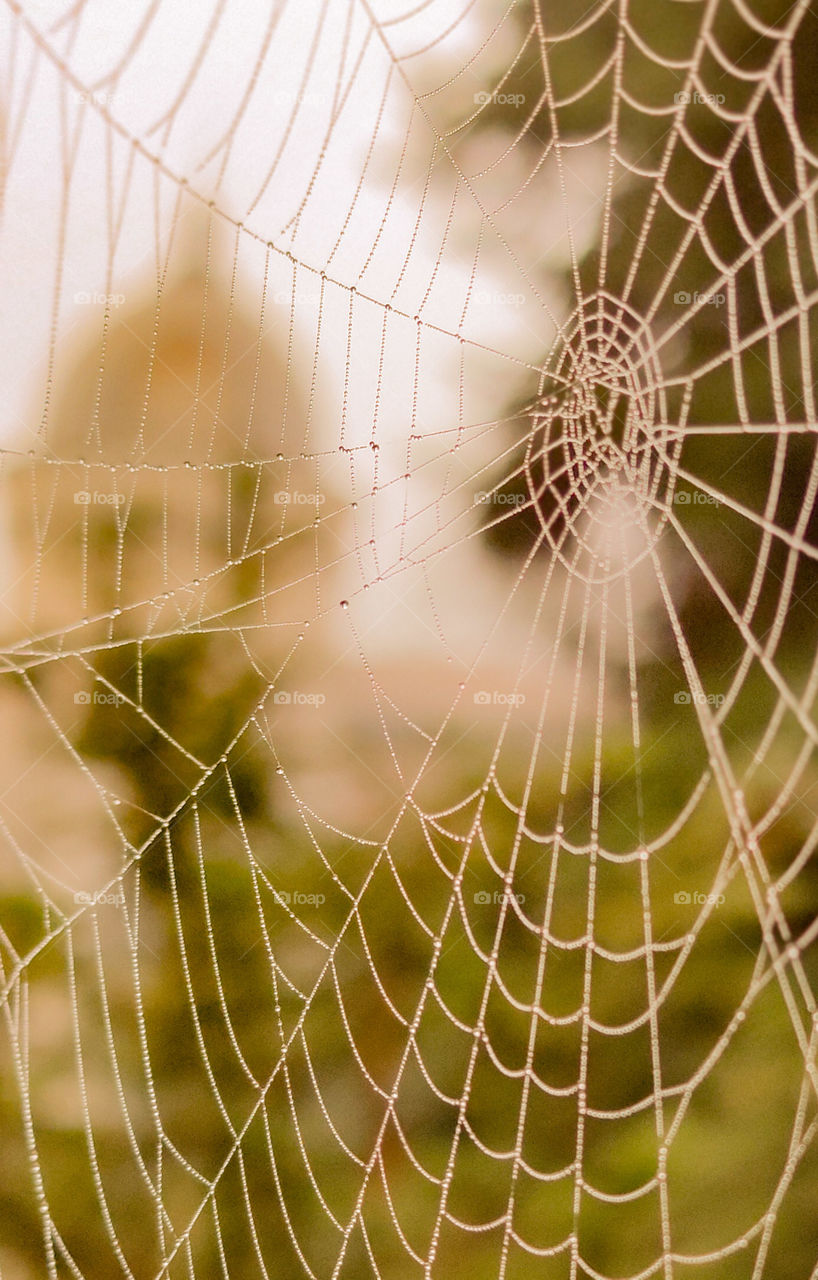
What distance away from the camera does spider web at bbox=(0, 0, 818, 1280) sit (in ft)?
2.62

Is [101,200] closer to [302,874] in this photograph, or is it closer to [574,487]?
[574,487]

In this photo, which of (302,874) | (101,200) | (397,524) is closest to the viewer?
(101,200)

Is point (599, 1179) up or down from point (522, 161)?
down

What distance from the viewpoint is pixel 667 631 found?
35.8 inches

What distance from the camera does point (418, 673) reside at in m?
0.88

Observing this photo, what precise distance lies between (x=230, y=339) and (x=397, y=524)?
8.6 inches

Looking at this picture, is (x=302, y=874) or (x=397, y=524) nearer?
(x=397, y=524)

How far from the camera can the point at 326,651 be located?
88cm

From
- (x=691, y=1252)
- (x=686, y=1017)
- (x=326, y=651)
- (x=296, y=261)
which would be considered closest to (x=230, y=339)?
(x=296, y=261)

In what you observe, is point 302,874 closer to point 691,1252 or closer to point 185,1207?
point 185,1207

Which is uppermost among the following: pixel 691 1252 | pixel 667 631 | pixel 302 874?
pixel 667 631

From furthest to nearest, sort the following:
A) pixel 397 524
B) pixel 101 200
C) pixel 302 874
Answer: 1. pixel 302 874
2. pixel 397 524
3. pixel 101 200

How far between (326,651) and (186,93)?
1.52ft

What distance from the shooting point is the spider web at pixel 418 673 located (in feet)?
2.62
